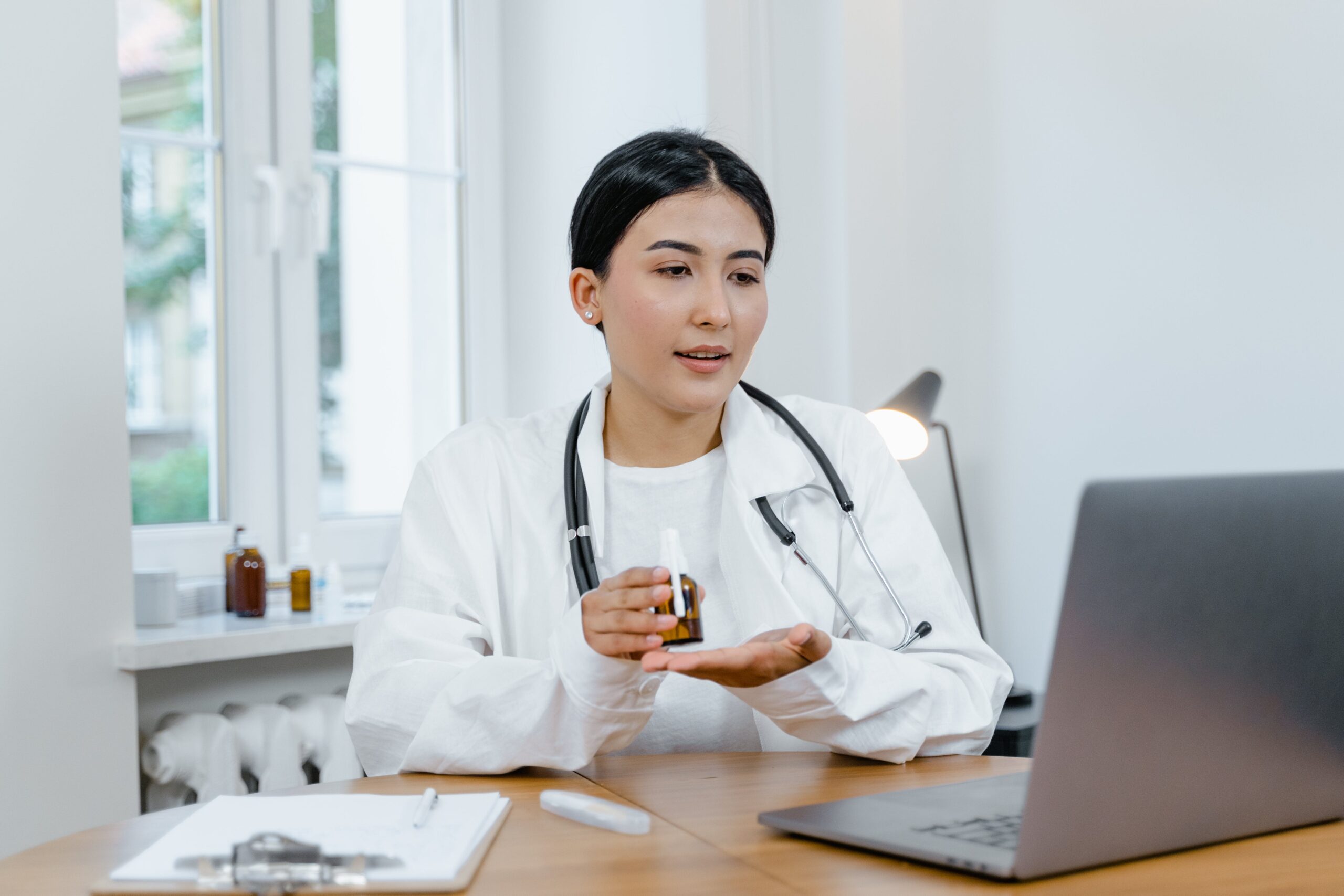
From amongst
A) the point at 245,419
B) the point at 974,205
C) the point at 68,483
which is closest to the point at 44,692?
the point at 68,483

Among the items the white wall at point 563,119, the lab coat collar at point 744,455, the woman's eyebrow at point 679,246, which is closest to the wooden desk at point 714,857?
the lab coat collar at point 744,455

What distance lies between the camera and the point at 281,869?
2.57 feet

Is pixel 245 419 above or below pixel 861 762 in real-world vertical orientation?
above

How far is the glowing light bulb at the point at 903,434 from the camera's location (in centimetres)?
196

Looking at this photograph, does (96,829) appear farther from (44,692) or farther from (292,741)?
(292,741)

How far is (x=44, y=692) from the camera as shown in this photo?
67.2 inches

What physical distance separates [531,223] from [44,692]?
4.70 ft

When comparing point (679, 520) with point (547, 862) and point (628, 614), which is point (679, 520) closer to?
point (628, 614)

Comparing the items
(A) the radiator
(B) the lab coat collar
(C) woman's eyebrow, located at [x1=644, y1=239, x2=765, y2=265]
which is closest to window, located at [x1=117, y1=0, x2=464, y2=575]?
(A) the radiator

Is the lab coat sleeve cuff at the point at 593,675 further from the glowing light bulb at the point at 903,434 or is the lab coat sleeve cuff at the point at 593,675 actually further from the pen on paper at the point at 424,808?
the glowing light bulb at the point at 903,434

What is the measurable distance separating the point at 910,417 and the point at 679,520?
23.3 inches

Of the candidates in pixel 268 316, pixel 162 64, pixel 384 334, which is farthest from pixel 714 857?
pixel 162 64

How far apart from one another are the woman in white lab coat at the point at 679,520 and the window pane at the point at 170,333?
996 millimetres

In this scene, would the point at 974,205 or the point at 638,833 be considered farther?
the point at 974,205
